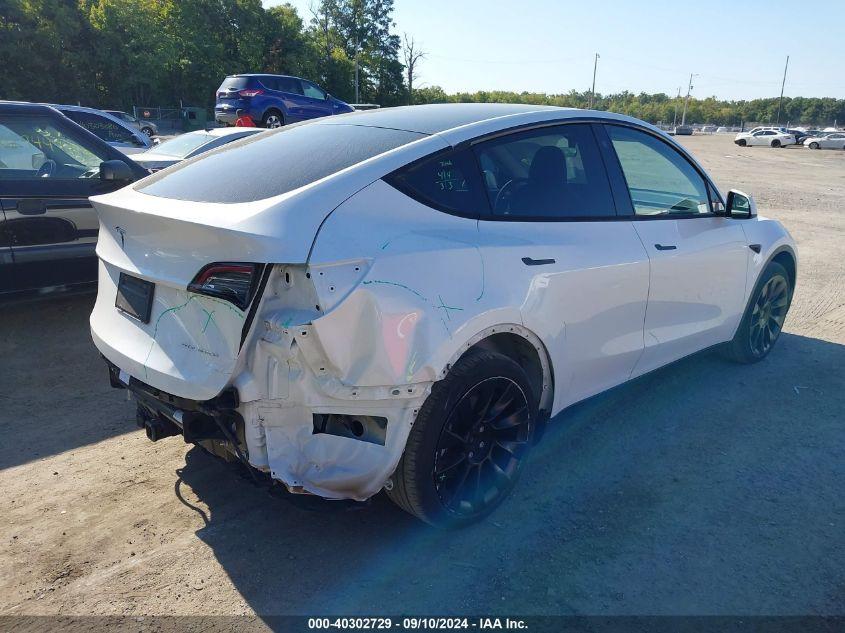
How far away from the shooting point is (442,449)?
9.04 feet

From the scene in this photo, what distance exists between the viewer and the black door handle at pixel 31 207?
200 inches

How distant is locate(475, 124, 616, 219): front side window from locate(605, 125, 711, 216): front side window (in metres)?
0.25

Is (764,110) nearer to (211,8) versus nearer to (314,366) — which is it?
(211,8)

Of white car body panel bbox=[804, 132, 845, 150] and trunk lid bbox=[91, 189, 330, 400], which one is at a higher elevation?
trunk lid bbox=[91, 189, 330, 400]

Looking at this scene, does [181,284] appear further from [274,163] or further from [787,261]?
[787,261]

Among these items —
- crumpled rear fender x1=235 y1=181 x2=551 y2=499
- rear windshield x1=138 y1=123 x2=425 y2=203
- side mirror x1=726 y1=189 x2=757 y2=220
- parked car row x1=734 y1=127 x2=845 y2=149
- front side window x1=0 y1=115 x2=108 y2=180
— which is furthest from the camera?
parked car row x1=734 y1=127 x2=845 y2=149

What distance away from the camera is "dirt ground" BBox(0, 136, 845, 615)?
2.57 metres

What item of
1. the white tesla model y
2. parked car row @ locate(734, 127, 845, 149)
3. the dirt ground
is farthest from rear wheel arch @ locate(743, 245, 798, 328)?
parked car row @ locate(734, 127, 845, 149)

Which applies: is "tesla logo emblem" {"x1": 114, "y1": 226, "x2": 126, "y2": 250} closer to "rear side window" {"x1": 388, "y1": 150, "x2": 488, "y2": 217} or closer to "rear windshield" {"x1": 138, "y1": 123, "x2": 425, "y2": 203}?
"rear windshield" {"x1": 138, "y1": 123, "x2": 425, "y2": 203}

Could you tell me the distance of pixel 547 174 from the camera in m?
3.34

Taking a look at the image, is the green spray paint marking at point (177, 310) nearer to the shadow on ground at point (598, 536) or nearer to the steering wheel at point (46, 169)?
the shadow on ground at point (598, 536)

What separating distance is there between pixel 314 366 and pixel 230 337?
338mm

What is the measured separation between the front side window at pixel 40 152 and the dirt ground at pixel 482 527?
6.29ft

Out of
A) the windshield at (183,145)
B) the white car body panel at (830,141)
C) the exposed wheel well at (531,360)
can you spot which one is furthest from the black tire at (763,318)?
the white car body panel at (830,141)
